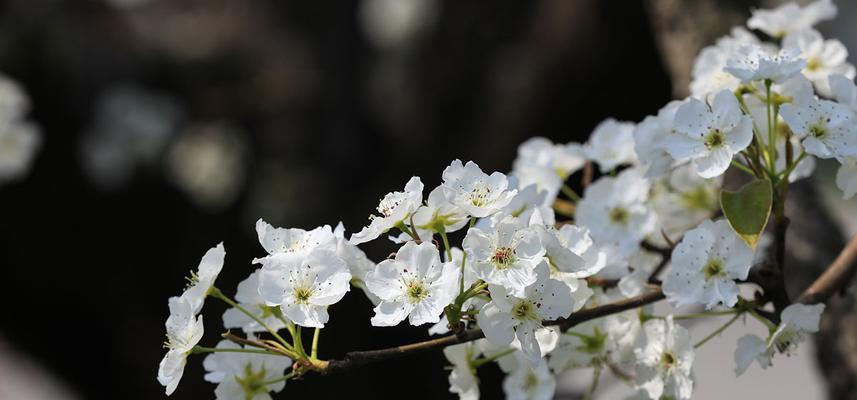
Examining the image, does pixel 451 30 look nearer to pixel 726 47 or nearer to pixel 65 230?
pixel 65 230

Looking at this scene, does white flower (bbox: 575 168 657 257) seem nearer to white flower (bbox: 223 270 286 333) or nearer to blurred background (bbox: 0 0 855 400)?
white flower (bbox: 223 270 286 333)

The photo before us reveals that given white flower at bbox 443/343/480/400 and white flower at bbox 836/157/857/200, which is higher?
white flower at bbox 836/157/857/200

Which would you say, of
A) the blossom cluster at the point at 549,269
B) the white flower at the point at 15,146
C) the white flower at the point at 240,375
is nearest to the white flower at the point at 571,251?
the blossom cluster at the point at 549,269

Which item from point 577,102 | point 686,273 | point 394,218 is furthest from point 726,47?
point 577,102

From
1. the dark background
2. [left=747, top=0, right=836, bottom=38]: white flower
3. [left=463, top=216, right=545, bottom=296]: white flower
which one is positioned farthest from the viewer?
the dark background

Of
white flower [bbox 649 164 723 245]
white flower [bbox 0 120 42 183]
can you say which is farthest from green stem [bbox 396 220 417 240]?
white flower [bbox 0 120 42 183]

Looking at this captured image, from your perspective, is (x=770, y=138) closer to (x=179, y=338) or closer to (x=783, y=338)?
(x=783, y=338)

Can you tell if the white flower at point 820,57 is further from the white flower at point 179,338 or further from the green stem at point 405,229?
the white flower at point 179,338
